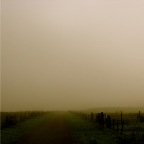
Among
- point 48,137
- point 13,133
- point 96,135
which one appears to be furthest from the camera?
point 13,133

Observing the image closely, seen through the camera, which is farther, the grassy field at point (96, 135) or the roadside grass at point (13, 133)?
the roadside grass at point (13, 133)

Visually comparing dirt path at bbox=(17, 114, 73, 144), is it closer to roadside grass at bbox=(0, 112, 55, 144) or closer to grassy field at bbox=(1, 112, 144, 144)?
grassy field at bbox=(1, 112, 144, 144)

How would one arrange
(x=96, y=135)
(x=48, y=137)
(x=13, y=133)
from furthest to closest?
(x=13, y=133)
(x=96, y=135)
(x=48, y=137)

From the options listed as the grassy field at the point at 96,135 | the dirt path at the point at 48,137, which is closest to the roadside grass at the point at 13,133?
the grassy field at the point at 96,135

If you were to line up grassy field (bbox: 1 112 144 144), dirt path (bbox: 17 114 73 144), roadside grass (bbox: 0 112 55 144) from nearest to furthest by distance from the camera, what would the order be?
dirt path (bbox: 17 114 73 144) → grassy field (bbox: 1 112 144 144) → roadside grass (bbox: 0 112 55 144)

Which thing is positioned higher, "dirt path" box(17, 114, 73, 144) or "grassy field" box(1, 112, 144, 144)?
"dirt path" box(17, 114, 73, 144)

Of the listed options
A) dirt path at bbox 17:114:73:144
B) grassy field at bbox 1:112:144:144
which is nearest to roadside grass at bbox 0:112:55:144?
grassy field at bbox 1:112:144:144

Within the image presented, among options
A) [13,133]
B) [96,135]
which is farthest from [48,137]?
[13,133]

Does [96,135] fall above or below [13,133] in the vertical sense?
below

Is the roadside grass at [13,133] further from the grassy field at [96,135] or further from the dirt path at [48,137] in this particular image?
the dirt path at [48,137]

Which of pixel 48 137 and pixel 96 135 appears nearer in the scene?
pixel 48 137

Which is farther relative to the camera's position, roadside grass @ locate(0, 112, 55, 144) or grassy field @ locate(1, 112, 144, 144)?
roadside grass @ locate(0, 112, 55, 144)

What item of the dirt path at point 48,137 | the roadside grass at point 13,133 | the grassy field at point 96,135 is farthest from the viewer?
the roadside grass at point 13,133

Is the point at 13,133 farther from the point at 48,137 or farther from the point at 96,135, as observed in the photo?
the point at 96,135
